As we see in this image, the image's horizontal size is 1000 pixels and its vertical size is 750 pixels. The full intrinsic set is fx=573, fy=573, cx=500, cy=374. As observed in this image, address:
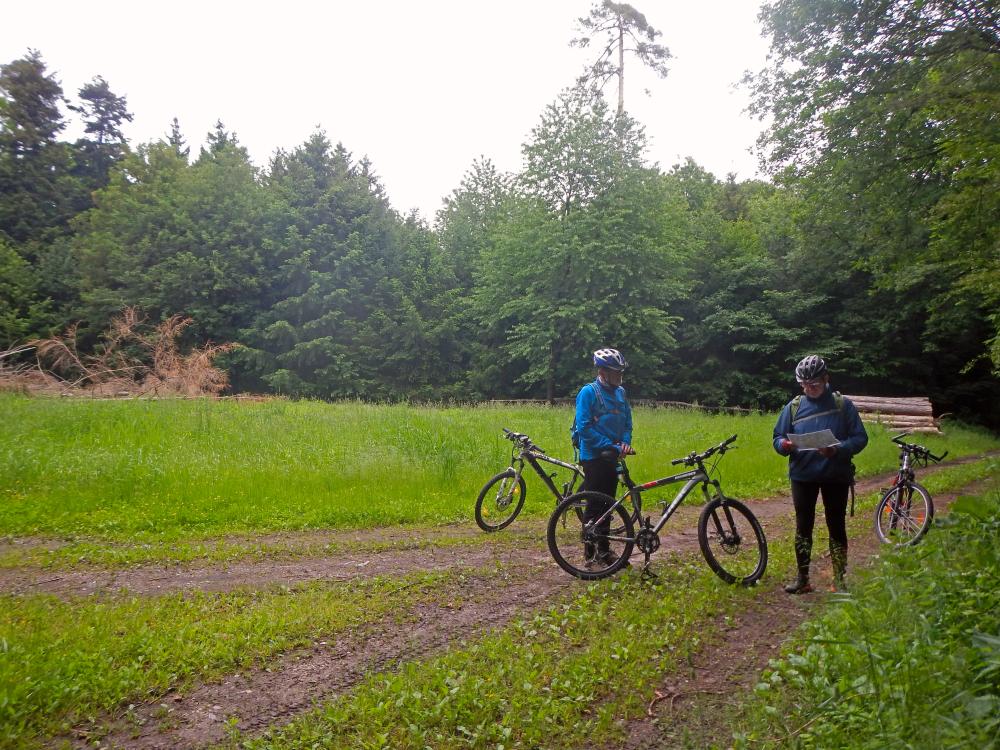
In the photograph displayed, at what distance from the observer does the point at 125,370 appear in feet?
68.6

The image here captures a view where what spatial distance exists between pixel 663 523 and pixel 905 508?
3.40 m

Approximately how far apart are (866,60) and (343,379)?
79.6 ft

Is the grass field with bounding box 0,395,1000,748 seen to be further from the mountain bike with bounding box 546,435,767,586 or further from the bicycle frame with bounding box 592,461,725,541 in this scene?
the bicycle frame with bounding box 592,461,725,541

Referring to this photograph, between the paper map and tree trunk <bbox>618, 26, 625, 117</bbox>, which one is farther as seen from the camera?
tree trunk <bbox>618, 26, 625, 117</bbox>

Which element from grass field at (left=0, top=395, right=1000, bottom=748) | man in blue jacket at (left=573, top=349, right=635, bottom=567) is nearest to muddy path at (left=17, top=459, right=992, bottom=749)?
grass field at (left=0, top=395, right=1000, bottom=748)

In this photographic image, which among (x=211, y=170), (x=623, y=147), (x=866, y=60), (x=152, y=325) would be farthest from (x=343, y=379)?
(x=866, y=60)

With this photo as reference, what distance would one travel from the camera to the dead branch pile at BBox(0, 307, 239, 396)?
16.8m

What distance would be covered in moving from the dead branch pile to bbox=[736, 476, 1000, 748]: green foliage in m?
18.9

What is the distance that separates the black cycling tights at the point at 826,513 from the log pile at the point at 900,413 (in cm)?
1630

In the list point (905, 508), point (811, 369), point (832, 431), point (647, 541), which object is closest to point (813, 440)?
point (832, 431)

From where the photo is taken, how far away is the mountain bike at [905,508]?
6496 millimetres

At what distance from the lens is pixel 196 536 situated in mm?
7035

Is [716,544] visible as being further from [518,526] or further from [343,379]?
[343,379]

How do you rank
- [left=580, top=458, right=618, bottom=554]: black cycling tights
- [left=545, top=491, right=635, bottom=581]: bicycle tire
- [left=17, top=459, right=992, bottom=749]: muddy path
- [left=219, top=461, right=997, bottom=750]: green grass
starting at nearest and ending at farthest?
[left=219, top=461, right=997, bottom=750]: green grass < [left=17, top=459, right=992, bottom=749]: muddy path < [left=545, top=491, right=635, bottom=581]: bicycle tire < [left=580, top=458, right=618, bottom=554]: black cycling tights
